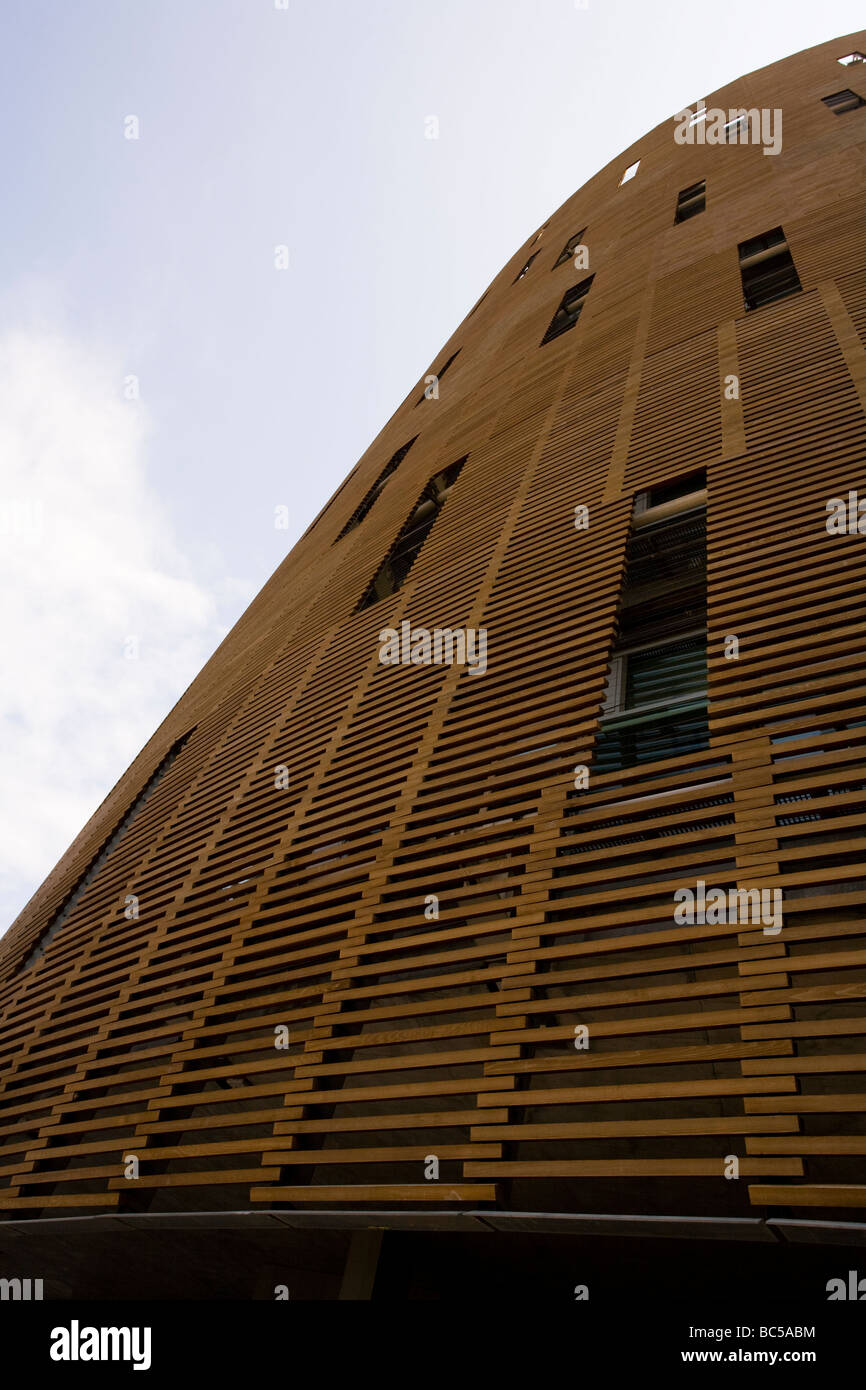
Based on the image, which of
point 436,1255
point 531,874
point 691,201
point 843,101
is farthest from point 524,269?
point 436,1255

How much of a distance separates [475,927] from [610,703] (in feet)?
5.75

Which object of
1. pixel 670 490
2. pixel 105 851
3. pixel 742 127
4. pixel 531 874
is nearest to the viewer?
pixel 531 874

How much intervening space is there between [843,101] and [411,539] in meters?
7.21

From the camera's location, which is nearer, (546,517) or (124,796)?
(546,517)

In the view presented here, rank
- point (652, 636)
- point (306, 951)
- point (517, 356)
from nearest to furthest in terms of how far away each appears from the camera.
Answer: point (306, 951), point (652, 636), point (517, 356)

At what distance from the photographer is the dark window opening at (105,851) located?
7020 mm

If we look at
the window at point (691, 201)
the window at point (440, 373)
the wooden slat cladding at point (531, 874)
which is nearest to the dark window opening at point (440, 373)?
the window at point (440, 373)

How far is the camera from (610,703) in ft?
15.4

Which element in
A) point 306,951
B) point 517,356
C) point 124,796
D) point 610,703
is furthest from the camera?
point 517,356

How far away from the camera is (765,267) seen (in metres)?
7.67

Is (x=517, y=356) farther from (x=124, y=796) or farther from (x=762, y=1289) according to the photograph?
(x=762, y=1289)

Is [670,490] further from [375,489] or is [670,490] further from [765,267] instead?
[375,489]

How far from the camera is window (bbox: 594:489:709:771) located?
13.6 ft
